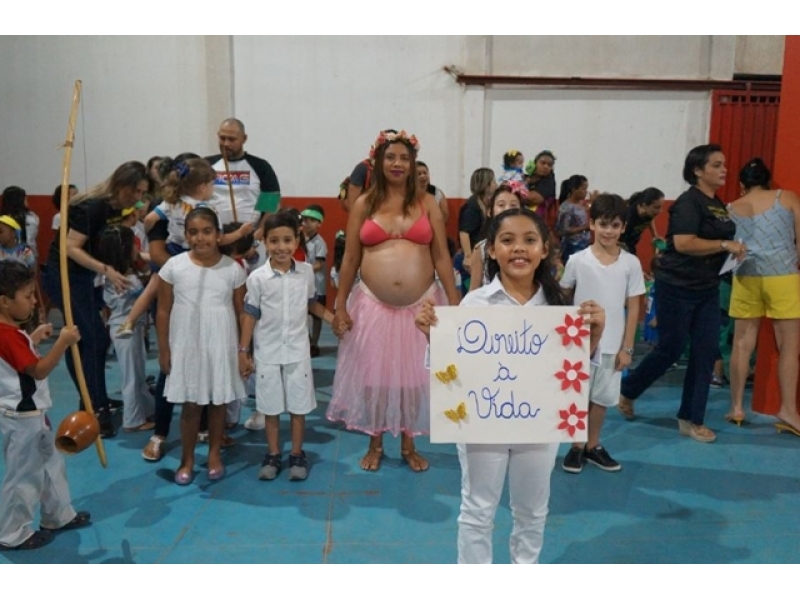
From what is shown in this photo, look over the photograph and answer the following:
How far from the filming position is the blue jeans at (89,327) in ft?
13.7

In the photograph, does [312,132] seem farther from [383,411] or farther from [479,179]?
[383,411]

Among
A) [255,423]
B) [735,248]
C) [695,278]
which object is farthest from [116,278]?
[735,248]

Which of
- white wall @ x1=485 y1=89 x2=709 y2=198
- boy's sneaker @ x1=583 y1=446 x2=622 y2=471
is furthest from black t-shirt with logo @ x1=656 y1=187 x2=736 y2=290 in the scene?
white wall @ x1=485 y1=89 x2=709 y2=198

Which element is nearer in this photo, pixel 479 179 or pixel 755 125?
pixel 479 179

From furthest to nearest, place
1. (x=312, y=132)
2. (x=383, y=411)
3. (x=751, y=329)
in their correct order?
(x=312, y=132), (x=751, y=329), (x=383, y=411)

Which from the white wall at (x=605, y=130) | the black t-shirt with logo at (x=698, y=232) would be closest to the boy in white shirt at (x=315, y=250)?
the white wall at (x=605, y=130)

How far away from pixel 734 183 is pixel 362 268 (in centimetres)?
625

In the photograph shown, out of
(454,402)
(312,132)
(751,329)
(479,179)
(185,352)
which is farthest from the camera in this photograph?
(312,132)

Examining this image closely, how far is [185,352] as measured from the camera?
357 cm

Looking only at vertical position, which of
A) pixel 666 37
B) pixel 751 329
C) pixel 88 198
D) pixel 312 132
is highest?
pixel 666 37

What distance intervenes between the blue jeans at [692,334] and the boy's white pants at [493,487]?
2214 mm

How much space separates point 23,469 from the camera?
2.89 metres

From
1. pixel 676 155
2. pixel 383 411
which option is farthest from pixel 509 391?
pixel 676 155

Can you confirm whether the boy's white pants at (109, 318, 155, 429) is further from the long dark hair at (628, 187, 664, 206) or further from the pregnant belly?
the long dark hair at (628, 187, 664, 206)
